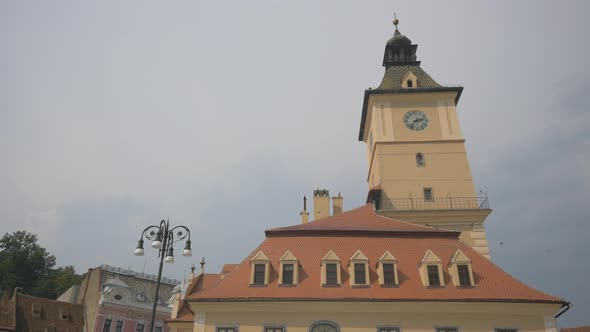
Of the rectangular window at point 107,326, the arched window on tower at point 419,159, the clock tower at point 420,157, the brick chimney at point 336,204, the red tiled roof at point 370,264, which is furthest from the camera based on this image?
the rectangular window at point 107,326

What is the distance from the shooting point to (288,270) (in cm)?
2309

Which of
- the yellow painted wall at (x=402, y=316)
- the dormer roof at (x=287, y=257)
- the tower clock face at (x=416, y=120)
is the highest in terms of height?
the tower clock face at (x=416, y=120)

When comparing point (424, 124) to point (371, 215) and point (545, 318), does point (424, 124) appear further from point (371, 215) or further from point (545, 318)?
point (545, 318)

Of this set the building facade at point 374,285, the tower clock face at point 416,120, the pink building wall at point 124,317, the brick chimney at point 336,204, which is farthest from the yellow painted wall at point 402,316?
the pink building wall at point 124,317

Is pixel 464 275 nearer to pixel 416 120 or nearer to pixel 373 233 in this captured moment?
pixel 373 233

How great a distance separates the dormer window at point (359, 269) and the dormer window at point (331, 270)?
0.70 metres

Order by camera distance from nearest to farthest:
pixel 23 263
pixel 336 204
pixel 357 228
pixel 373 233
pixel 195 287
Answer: pixel 373 233
pixel 357 228
pixel 336 204
pixel 195 287
pixel 23 263

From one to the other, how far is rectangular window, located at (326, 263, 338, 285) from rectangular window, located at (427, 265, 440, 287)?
4.83m

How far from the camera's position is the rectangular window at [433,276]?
22.4m

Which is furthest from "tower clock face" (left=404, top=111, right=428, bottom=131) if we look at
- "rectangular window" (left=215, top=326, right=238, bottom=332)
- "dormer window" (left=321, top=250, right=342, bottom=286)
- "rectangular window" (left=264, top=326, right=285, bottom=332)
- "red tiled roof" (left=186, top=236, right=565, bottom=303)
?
"rectangular window" (left=215, top=326, right=238, bottom=332)

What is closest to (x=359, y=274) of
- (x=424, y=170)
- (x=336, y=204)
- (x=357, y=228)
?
(x=357, y=228)

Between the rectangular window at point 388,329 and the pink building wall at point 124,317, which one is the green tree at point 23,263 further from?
the rectangular window at point 388,329

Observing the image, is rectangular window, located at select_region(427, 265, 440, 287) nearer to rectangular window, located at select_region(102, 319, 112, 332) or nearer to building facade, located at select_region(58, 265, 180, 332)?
building facade, located at select_region(58, 265, 180, 332)

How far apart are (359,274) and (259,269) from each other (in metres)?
5.33
